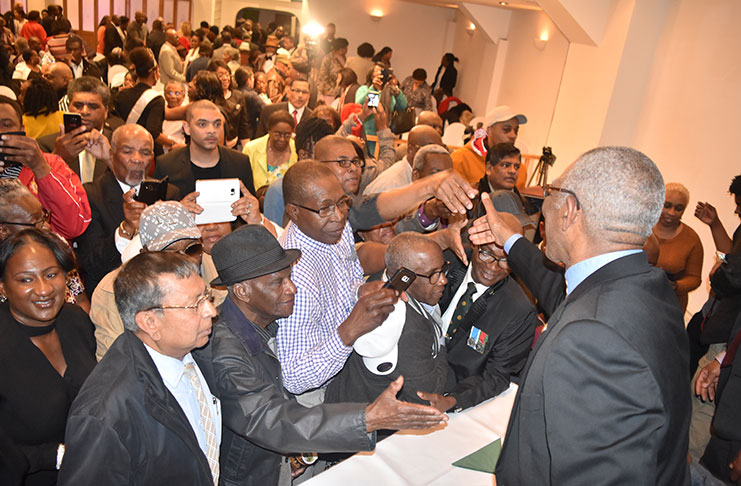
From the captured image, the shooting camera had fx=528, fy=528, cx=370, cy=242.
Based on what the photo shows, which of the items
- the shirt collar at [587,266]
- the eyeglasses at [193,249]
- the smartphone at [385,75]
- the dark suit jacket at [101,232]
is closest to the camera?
the shirt collar at [587,266]

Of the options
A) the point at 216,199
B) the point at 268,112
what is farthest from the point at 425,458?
the point at 268,112

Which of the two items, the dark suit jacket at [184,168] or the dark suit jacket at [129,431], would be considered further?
the dark suit jacket at [184,168]

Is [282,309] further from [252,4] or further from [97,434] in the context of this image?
[252,4]

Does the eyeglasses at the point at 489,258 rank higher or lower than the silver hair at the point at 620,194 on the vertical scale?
lower

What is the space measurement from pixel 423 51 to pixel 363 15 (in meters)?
2.03

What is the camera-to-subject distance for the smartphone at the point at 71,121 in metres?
3.41

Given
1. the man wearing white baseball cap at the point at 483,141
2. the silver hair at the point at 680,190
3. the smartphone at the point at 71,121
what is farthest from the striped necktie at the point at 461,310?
the smartphone at the point at 71,121

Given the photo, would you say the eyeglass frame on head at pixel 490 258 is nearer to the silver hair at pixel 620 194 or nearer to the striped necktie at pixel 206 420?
the silver hair at pixel 620 194

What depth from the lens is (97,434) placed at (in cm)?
149

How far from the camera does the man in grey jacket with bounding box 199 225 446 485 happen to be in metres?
1.78

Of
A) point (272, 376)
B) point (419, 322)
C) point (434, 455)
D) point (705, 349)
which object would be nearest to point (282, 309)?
point (272, 376)

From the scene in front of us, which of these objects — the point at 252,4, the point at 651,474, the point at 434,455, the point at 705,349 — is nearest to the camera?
the point at 651,474

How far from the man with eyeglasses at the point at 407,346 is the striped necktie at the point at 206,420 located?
24.4 inches

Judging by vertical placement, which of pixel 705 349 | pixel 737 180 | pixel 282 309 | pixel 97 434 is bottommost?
pixel 705 349
